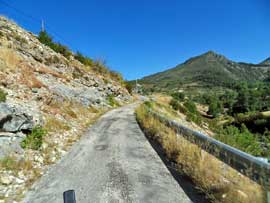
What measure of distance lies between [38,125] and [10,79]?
4.32 m

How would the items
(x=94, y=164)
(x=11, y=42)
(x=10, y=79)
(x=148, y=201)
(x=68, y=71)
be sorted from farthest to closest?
(x=68, y=71) → (x=11, y=42) → (x=10, y=79) → (x=94, y=164) → (x=148, y=201)

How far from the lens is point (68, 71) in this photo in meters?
24.8

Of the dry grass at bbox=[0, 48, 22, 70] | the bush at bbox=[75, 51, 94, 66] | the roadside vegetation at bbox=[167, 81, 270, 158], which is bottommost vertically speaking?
the roadside vegetation at bbox=[167, 81, 270, 158]

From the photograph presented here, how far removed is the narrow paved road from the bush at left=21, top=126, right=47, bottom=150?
3.60 ft

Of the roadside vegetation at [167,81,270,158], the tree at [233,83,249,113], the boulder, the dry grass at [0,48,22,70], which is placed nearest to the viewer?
the boulder

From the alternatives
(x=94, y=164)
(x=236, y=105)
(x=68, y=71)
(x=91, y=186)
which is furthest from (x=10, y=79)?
(x=236, y=105)

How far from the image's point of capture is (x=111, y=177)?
239 inches

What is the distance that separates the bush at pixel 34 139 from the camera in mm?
8344

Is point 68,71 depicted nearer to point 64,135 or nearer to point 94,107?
point 94,107

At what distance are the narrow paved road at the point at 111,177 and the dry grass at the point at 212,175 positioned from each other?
481mm

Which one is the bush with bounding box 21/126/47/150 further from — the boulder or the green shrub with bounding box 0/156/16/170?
the green shrub with bounding box 0/156/16/170

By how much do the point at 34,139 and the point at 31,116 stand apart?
1.03 m

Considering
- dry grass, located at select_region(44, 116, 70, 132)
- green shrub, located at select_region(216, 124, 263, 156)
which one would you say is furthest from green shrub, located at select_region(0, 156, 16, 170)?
green shrub, located at select_region(216, 124, 263, 156)

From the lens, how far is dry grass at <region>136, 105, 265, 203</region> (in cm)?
421
